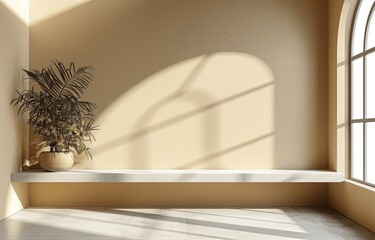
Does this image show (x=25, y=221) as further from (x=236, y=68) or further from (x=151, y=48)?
(x=236, y=68)

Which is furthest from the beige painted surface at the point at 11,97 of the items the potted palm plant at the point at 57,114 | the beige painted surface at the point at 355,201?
the beige painted surface at the point at 355,201

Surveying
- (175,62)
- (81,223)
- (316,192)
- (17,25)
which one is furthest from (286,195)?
(17,25)

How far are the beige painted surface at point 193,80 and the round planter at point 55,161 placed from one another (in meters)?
0.46

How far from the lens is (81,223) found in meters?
5.17

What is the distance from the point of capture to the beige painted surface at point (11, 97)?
17.8 ft

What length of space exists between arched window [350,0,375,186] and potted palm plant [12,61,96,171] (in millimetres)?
3399

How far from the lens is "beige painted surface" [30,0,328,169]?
6.33 m

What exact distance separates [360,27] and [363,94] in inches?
36.0

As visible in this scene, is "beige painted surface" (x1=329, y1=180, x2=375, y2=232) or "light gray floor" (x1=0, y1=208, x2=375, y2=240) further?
"beige painted surface" (x1=329, y1=180, x2=375, y2=232)

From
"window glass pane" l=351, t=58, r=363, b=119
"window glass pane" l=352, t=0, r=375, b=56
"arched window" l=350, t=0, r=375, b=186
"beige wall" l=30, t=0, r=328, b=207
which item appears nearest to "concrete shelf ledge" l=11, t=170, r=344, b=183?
"arched window" l=350, t=0, r=375, b=186

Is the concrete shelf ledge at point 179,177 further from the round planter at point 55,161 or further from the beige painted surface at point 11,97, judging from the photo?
the beige painted surface at point 11,97

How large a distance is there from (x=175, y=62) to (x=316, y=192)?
2630 millimetres

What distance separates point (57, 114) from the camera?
5.81m

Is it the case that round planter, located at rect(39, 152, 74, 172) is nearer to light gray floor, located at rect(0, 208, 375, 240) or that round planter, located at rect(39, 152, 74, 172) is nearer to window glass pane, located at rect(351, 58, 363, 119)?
light gray floor, located at rect(0, 208, 375, 240)
